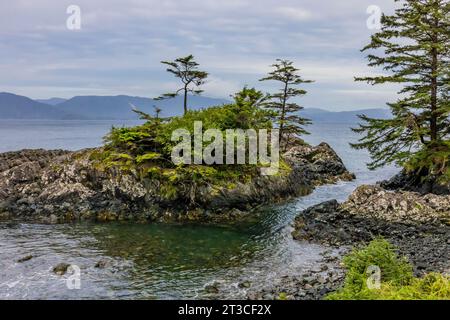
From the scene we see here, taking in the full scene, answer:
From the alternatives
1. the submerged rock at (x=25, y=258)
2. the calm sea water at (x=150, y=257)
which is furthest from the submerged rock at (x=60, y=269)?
the submerged rock at (x=25, y=258)

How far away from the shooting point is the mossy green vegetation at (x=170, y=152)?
33.6 m

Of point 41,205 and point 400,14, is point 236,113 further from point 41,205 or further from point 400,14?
point 41,205

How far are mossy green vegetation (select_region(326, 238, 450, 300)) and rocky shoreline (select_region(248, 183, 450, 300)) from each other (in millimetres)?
3780

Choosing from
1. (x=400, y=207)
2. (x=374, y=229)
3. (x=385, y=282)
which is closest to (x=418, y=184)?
(x=400, y=207)

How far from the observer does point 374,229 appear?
26828 millimetres

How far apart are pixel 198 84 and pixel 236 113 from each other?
9947 mm

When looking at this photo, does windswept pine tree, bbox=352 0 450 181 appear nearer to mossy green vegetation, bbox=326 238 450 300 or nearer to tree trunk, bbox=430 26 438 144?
tree trunk, bbox=430 26 438 144

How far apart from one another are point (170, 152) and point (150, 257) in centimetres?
1308

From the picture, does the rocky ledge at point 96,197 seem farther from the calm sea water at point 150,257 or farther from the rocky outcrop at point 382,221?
the rocky outcrop at point 382,221

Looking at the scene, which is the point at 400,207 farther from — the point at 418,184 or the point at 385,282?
the point at 385,282

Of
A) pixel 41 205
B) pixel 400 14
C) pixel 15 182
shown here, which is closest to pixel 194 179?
pixel 41 205

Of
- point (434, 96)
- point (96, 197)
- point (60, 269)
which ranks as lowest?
point (60, 269)

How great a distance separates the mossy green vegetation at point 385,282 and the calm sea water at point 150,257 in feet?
18.4

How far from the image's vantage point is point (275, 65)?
55125 mm
